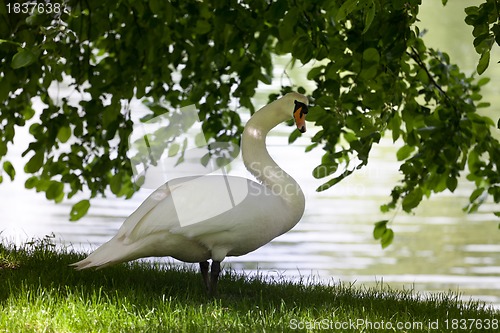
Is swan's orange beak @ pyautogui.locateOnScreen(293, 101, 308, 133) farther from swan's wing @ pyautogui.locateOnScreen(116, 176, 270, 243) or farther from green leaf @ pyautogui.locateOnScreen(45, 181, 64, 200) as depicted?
green leaf @ pyautogui.locateOnScreen(45, 181, 64, 200)

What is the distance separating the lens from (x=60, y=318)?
444 centimetres

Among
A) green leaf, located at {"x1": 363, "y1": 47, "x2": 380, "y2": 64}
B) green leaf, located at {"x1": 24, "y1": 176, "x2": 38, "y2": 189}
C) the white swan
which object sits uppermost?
green leaf, located at {"x1": 363, "y1": 47, "x2": 380, "y2": 64}

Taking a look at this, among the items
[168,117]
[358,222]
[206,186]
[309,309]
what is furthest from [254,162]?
[358,222]

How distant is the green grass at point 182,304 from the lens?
4.43m

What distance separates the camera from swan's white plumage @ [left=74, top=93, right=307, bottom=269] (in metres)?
4.89

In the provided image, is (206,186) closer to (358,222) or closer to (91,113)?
(91,113)

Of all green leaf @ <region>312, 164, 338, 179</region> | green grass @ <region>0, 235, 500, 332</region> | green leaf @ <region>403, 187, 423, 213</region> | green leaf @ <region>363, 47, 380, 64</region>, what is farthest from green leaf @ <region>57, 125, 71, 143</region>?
green leaf @ <region>363, 47, 380, 64</region>

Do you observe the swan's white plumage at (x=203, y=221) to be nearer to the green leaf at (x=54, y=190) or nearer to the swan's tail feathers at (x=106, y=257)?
the swan's tail feathers at (x=106, y=257)

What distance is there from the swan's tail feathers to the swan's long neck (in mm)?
887

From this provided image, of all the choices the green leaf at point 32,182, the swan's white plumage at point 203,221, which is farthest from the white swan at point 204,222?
the green leaf at point 32,182

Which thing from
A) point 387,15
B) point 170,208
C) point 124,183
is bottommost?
point 170,208

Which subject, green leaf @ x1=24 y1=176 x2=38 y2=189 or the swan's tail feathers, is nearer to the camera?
the swan's tail feathers

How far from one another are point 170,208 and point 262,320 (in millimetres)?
764

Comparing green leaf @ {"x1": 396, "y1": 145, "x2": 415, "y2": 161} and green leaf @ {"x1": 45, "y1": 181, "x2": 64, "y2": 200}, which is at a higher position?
green leaf @ {"x1": 396, "y1": 145, "x2": 415, "y2": 161}
